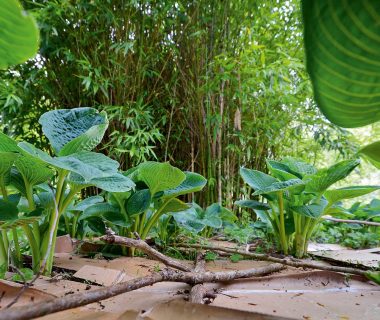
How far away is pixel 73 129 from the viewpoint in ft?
2.90

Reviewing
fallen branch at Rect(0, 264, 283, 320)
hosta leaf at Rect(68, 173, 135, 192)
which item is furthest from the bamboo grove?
fallen branch at Rect(0, 264, 283, 320)

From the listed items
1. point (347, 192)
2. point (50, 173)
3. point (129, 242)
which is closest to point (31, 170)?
point (50, 173)

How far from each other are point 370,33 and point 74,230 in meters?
1.20

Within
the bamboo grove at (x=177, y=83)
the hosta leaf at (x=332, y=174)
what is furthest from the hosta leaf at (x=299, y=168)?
the bamboo grove at (x=177, y=83)

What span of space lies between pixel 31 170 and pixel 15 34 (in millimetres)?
476

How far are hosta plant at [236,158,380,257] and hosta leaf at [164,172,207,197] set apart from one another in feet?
0.63

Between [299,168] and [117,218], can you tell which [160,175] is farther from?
[299,168]

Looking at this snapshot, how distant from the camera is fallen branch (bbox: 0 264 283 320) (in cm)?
34

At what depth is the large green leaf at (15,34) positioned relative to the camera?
30 cm

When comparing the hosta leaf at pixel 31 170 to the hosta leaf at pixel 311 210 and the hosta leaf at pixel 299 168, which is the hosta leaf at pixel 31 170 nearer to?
the hosta leaf at pixel 311 210

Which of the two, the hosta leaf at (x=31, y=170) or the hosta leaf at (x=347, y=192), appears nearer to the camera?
the hosta leaf at (x=31, y=170)

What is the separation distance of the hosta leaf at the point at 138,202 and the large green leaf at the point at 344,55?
28.4 inches

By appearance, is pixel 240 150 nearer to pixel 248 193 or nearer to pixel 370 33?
pixel 248 193

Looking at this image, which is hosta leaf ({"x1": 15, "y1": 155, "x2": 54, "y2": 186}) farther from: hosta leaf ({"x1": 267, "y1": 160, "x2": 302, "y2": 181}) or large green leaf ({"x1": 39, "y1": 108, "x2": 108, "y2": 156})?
hosta leaf ({"x1": 267, "y1": 160, "x2": 302, "y2": 181})
